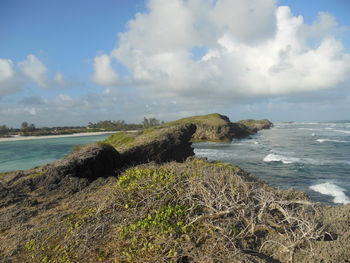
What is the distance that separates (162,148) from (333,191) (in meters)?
11.7

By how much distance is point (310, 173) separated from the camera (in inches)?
805

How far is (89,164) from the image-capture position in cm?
1139

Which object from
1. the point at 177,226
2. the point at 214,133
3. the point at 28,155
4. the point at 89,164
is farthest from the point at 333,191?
the point at 28,155

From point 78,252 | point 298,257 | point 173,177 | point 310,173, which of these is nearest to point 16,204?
point 78,252

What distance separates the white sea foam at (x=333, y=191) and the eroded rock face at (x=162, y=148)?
988 centimetres

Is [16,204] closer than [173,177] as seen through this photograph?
A: No

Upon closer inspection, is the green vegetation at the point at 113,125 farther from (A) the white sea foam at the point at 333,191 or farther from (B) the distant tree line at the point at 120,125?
(A) the white sea foam at the point at 333,191

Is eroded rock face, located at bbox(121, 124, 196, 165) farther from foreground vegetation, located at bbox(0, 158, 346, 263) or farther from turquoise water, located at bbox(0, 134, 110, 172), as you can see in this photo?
turquoise water, located at bbox(0, 134, 110, 172)

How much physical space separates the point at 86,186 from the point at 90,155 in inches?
97.7

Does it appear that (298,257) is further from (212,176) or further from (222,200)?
(212,176)

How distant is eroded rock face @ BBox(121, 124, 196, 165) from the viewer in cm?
1587

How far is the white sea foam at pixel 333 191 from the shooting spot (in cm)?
1377

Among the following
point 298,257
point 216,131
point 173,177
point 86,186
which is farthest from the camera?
point 216,131

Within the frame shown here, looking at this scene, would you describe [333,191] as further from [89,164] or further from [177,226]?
[89,164]
